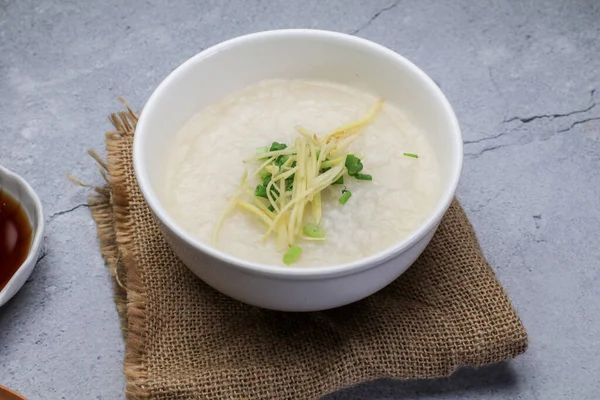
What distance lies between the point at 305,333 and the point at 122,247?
0.46 meters

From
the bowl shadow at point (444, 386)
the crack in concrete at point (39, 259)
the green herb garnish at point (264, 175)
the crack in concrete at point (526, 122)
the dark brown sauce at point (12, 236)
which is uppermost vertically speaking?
the green herb garnish at point (264, 175)

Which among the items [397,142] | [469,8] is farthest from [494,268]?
[469,8]

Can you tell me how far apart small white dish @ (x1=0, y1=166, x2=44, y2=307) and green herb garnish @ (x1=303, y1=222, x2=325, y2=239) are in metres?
0.63

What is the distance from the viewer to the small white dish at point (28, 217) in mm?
1802

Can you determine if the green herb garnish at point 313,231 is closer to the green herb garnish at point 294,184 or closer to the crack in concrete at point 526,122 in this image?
the green herb garnish at point 294,184

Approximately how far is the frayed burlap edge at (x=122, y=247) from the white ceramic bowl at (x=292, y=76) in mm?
184

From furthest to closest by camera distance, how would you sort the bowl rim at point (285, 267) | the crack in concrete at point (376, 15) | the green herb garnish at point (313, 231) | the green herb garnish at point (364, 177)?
the crack in concrete at point (376, 15)
the green herb garnish at point (364, 177)
the green herb garnish at point (313, 231)
the bowl rim at point (285, 267)

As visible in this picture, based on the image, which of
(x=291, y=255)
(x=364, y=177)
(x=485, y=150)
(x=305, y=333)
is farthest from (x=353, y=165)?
(x=485, y=150)

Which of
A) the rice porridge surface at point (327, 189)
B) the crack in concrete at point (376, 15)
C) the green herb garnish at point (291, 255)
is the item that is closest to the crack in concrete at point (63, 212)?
the rice porridge surface at point (327, 189)

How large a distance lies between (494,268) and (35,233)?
3.42ft

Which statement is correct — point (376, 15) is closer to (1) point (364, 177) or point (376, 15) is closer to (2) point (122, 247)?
(1) point (364, 177)

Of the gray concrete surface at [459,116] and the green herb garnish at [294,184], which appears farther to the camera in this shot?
the gray concrete surface at [459,116]

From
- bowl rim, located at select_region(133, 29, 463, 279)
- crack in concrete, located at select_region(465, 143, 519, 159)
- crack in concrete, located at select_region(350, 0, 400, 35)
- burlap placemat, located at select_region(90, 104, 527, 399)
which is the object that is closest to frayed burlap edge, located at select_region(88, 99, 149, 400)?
burlap placemat, located at select_region(90, 104, 527, 399)

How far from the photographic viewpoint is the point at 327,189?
66.8 inches
